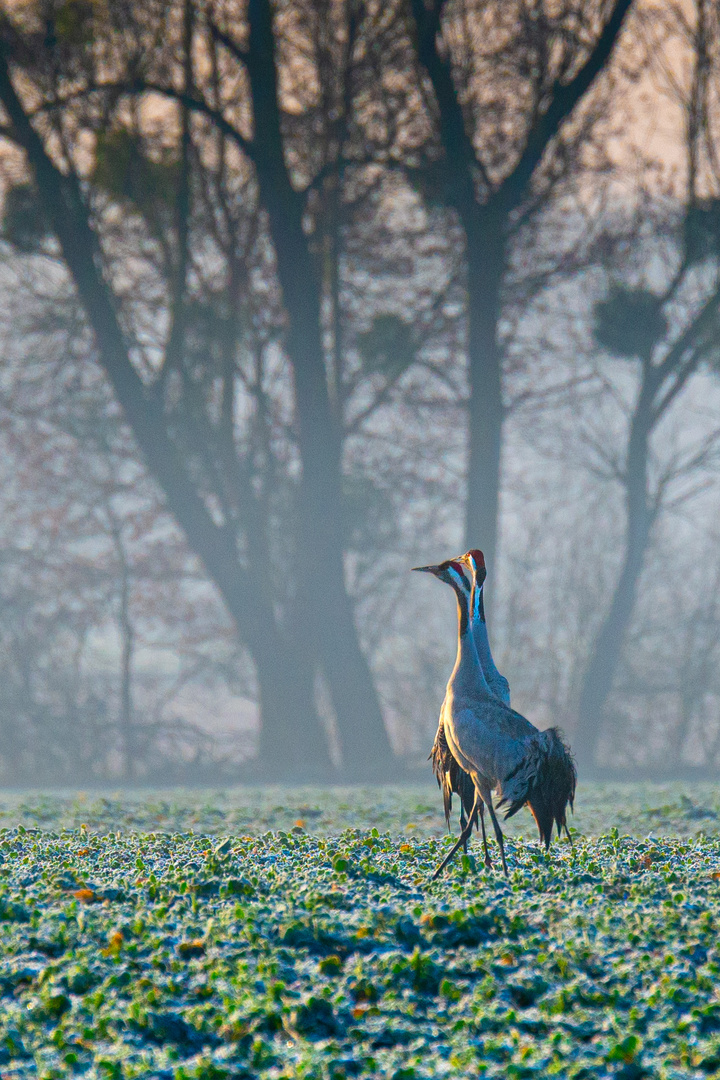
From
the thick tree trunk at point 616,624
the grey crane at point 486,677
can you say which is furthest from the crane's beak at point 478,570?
the thick tree trunk at point 616,624

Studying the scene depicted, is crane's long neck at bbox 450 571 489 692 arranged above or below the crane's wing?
above

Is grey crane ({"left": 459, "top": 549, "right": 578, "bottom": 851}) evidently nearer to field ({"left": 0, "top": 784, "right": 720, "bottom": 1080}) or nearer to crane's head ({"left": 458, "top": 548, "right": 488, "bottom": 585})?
field ({"left": 0, "top": 784, "right": 720, "bottom": 1080})

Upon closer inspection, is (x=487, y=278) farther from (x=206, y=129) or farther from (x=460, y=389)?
(x=206, y=129)

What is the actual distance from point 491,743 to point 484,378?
18926mm

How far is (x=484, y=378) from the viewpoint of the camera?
2494 centimetres

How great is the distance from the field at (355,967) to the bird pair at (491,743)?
446 millimetres

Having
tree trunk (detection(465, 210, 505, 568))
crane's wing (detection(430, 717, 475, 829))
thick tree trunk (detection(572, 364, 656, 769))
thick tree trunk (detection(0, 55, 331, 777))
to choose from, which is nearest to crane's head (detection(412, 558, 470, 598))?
crane's wing (detection(430, 717, 475, 829))

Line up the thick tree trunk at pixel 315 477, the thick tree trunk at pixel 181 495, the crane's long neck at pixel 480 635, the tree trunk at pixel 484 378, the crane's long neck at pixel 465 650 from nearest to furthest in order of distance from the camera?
1. the crane's long neck at pixel 465 650
2. the crane's long neck at pixel 480 635
3. the thick tree trunk at pixel 315 477
4. the thick tree trunk at pixel 181 495
5. the tree trunk at pixel 484 378

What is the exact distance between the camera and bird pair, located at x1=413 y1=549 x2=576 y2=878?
664 centimetres

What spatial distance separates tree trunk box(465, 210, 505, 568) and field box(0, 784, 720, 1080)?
17611mm

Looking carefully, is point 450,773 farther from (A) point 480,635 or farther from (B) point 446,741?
(A) point 480,635

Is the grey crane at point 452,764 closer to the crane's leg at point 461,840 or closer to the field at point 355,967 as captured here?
the crane's leg at point 461,840

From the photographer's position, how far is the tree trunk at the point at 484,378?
2444cm

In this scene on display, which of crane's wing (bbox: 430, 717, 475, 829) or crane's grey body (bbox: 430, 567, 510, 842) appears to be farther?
crane's wing (bbox: 430, 717, 475, 829)
